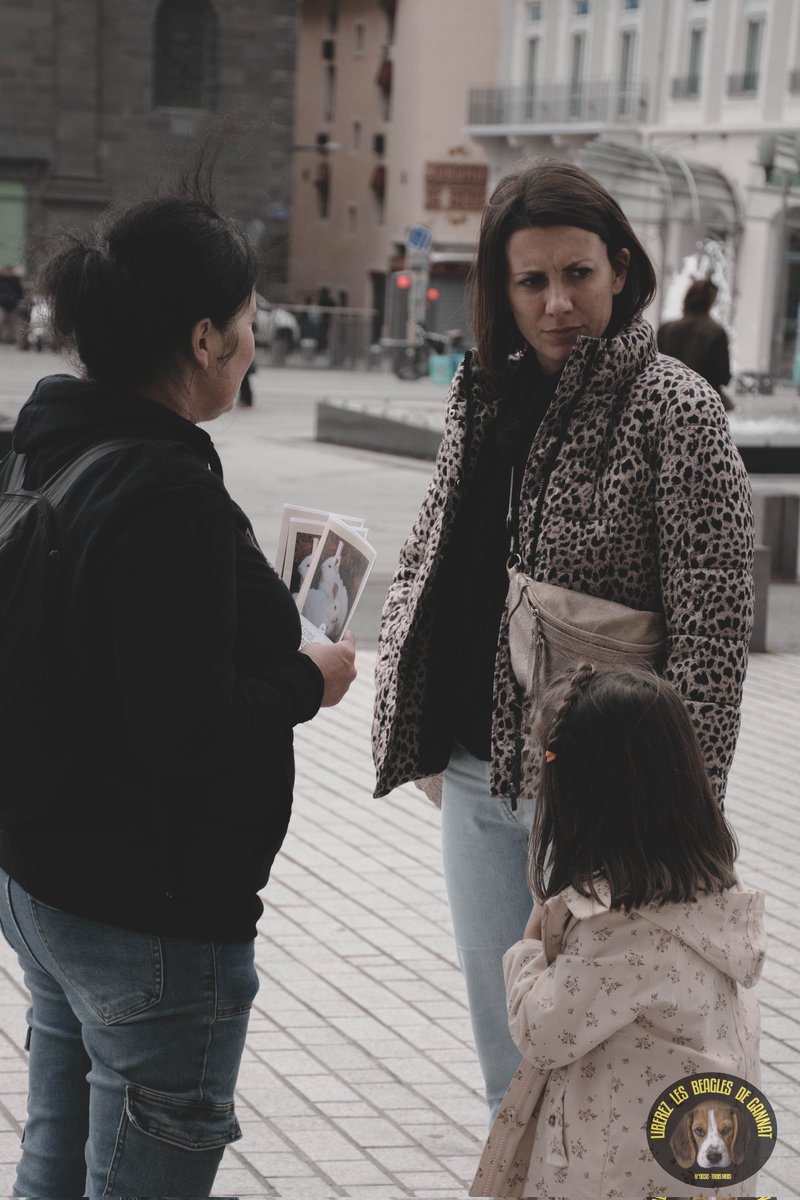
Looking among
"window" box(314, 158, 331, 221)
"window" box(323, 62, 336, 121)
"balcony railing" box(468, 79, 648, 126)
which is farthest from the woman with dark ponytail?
"window" box(323, 62, 336, 121)

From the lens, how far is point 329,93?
56.7 metres

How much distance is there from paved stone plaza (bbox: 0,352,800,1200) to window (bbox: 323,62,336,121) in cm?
5104

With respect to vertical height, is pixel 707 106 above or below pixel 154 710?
above

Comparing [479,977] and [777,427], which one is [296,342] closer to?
[777,427]

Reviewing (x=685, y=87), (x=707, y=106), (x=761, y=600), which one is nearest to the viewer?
(x=761, y=600)

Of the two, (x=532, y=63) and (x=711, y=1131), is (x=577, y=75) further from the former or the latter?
(x=711, y=1131)

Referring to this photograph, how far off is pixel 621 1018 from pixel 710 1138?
0.20 meters

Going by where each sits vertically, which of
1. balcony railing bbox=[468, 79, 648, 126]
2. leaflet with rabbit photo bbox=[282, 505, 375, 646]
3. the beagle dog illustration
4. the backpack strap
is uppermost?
balcony railing bbox=[468, 79, 648, 126]

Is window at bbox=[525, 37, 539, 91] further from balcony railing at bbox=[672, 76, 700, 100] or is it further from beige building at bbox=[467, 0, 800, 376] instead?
balcony railing at bbox=[672, 76, 700, 100]

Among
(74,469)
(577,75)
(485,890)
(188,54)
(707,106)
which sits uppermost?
(188,54)

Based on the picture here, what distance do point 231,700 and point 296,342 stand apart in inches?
1580

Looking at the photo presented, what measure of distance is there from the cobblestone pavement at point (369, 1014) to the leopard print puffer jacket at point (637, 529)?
104cm

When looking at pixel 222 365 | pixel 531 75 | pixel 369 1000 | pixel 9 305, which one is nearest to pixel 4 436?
pixel 369 1000

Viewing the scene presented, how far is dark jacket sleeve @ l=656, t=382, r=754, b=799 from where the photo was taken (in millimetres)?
2676
